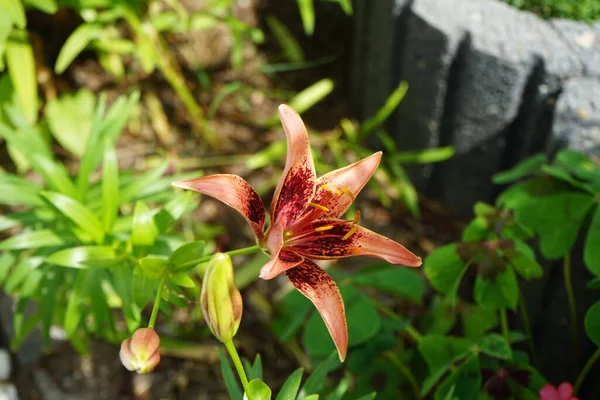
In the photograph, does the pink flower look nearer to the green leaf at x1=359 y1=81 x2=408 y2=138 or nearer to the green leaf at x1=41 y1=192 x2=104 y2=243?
the green leaf at x1=41 y1=192 x2=104 y2=243

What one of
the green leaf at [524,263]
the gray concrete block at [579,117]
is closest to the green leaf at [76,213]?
the green leaf at [524,263]

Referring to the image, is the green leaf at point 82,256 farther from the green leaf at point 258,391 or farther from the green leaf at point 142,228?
the green leaf at point 258,391

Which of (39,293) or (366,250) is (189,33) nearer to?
(39,293)

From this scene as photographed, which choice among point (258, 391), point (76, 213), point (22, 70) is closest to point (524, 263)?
point (258, 391)

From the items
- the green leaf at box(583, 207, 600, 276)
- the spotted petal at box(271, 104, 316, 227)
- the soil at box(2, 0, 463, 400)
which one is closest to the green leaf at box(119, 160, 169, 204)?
the soil at box(2, 0, 463, 400)

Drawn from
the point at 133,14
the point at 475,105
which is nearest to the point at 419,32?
the point at 475,105

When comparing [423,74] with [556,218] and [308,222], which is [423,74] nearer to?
[556,218]

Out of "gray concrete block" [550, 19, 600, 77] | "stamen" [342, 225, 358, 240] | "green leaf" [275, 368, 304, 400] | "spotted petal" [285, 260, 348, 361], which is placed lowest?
"green leaf" [275, 368, 304, 400]
